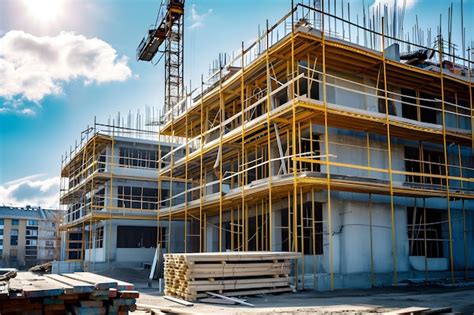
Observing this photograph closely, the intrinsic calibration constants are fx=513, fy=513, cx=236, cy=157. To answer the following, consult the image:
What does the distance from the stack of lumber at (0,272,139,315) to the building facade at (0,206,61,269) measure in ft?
225

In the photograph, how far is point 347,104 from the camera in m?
19.1

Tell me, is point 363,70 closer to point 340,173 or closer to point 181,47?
point 340,173

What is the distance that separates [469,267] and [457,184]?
11.3 ft

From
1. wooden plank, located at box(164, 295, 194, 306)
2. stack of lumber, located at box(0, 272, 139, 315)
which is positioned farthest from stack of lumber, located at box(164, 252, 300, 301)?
stack of lumber, located at box(0, 272, 139, 315)

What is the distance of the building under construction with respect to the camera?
17125mm

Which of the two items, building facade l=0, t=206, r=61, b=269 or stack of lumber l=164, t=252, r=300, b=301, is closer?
stack of lumber l=164, t=252, r=300, b=301

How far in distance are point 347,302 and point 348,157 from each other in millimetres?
6972

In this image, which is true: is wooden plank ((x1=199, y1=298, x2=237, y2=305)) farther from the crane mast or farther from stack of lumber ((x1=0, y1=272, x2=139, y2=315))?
the crane mast

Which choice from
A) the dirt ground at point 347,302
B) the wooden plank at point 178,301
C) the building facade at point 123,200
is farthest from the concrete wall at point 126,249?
the wooden plank at point 178,301

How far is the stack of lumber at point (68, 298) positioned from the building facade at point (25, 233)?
68.4m

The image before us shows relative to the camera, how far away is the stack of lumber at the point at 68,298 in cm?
739

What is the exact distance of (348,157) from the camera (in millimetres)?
18656

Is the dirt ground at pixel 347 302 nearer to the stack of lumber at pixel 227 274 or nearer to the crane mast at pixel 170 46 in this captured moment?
the stack of lumber at pixel 227 274

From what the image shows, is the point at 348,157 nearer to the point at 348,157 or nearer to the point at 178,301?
the point at 348,157
